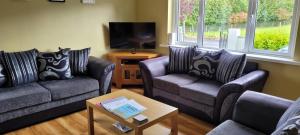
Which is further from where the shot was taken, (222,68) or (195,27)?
(195,27)

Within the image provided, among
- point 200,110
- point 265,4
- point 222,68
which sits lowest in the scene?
point 200,110

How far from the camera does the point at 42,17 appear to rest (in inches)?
133

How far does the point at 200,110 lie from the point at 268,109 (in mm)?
1025

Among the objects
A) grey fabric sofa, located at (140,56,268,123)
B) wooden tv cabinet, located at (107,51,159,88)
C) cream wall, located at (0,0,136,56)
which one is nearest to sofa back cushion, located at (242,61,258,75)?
grey fabric sofa, located at (140,56,268,123)

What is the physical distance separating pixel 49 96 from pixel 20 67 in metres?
0.55

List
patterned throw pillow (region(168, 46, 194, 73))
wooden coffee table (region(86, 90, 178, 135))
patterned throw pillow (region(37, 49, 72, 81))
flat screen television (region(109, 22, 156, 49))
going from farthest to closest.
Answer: flat screen television (region(109, 22, 156, 49)), patterned throw pillow (region(168, 46, 194, 73)), patterned throw pillow (region(37, 49, 72, 81)), wooden coffee table (region(86, 90, 178, 135))

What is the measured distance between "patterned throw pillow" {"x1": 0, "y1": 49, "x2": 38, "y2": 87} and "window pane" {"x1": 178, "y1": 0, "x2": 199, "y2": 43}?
241cm

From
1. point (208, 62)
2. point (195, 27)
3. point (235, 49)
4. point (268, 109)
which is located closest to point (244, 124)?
point (268, 109)

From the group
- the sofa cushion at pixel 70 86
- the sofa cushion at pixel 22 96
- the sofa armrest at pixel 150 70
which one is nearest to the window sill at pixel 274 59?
the sofa armrest at pixel 150 70

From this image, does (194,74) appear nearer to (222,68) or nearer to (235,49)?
(222,68)

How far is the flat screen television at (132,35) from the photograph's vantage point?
4.05 m

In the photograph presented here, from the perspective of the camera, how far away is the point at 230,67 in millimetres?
2871

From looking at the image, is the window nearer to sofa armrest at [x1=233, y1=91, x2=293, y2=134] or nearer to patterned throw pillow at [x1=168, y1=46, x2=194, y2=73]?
patterned throw pillow at [x1=168, y1=46, x2=194, y2=73]

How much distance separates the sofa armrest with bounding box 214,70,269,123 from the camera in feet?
7.88
